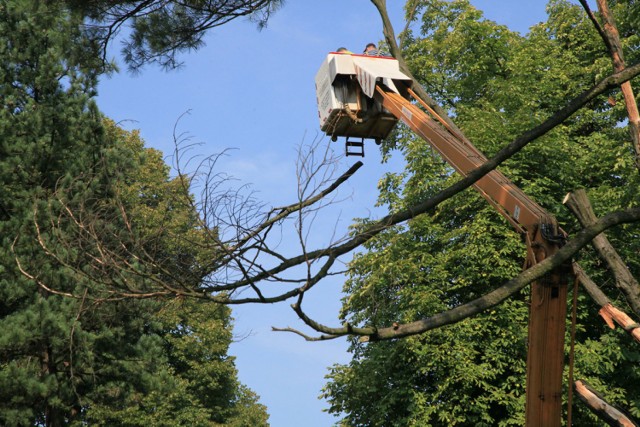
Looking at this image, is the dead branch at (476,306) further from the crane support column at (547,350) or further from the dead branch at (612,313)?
the dead branch at (612,313)

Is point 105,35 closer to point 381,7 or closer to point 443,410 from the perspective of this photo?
point 381,7

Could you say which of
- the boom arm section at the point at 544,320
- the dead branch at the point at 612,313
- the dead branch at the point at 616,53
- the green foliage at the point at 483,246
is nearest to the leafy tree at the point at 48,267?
the green foliage at the point at 483,246

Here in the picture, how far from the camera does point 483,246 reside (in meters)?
17.5

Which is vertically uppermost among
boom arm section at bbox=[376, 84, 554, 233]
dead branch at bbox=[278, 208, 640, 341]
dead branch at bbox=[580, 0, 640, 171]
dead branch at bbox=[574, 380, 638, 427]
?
dead branch at bbox=[580, 0, 640, 171]

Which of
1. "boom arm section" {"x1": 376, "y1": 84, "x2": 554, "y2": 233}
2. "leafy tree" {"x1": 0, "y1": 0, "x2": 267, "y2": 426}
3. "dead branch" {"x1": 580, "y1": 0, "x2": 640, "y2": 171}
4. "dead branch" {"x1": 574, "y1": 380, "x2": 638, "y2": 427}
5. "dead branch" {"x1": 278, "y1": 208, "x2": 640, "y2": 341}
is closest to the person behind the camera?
"dead branch" {"x1": 278, "y1": 208, "x2": 640, "y2": 341}

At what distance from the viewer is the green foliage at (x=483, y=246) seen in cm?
1669

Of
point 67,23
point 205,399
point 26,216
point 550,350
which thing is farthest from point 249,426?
point 550,350

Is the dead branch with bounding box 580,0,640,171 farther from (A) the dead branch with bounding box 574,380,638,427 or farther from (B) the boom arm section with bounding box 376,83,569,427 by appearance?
(B) the boom arm section with bounding box 376,83,569,427

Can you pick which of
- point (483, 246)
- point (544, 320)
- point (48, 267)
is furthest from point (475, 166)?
point (48, 267)

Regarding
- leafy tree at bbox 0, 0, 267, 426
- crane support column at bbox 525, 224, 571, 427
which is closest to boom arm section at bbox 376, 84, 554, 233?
crane support column at bbox 525, 224, 571, 427

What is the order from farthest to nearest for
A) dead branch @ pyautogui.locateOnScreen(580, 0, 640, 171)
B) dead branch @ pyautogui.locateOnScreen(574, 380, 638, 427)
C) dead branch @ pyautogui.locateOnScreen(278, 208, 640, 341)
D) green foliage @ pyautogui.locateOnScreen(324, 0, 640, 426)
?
green foliage @ pyautogui.locateOnScreen(324, 0, 640, 426), dead branch @ pyautogui.locateOnScreen(580, 0, 640, 171), dead branch @ pyautogui.locateOnScreen(574, 380, 638, 427), dead branch @ pyautogui.locateOnScreen(278, 208, 640, 341)

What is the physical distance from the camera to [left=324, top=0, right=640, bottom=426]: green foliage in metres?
16.7

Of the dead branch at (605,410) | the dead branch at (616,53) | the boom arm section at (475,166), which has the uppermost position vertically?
the dead branch at (616,53)

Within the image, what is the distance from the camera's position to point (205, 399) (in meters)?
27.5
